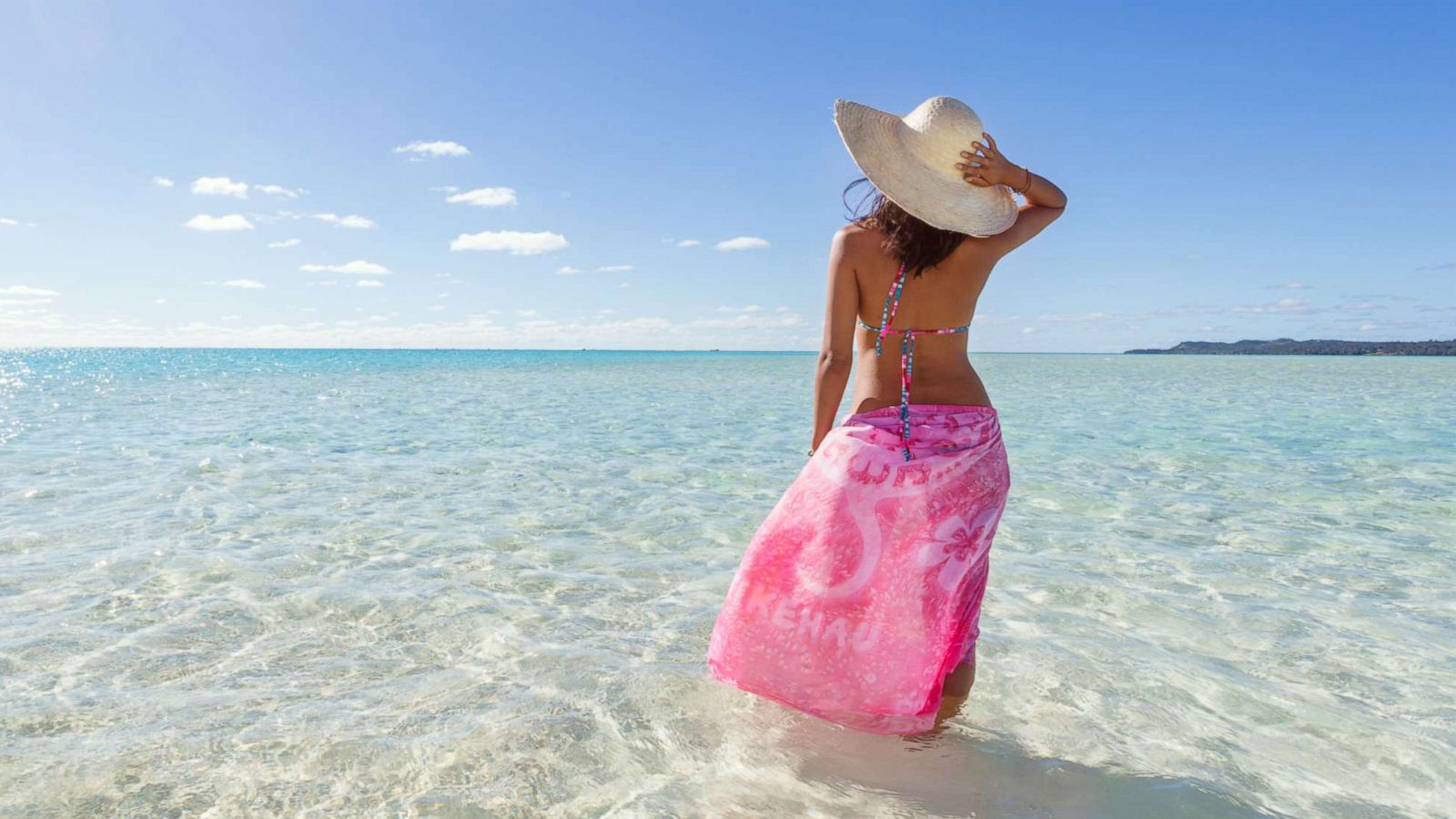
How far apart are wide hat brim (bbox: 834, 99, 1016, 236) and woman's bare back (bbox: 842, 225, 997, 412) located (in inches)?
4.3

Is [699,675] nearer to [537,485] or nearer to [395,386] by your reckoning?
[537,485]

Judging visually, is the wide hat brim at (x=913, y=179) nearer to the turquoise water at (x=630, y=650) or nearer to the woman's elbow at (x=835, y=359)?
the woman's elbow at (x=835, y=359)

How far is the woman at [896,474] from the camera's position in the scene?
2.57 meters

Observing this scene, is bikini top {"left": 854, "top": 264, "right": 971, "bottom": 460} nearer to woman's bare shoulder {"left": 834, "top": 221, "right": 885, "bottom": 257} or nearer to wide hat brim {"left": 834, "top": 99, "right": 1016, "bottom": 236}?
woman's bare shoulder {"left": 834, "top": 221, "right": 885, "bottom": 257}

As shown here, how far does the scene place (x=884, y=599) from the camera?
2607 mm

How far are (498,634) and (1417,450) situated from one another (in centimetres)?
1144

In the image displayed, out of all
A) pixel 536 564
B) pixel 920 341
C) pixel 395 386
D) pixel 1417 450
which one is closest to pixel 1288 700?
pixel 920 341

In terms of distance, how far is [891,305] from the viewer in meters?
2.66

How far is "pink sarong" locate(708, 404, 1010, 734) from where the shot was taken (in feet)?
8.56

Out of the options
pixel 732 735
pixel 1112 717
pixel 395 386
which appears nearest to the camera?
pixel 732 735

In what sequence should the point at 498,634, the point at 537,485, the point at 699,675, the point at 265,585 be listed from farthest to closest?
the point at 537,485, the point at 265,585, the point at 498,634, the point at 699,675

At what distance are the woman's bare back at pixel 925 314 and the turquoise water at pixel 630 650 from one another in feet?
4.00

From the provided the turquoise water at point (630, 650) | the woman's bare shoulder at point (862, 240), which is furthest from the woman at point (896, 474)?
the turquoise water at point (630, 650)

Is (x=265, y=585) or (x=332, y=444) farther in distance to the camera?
(x=332, y=444)
